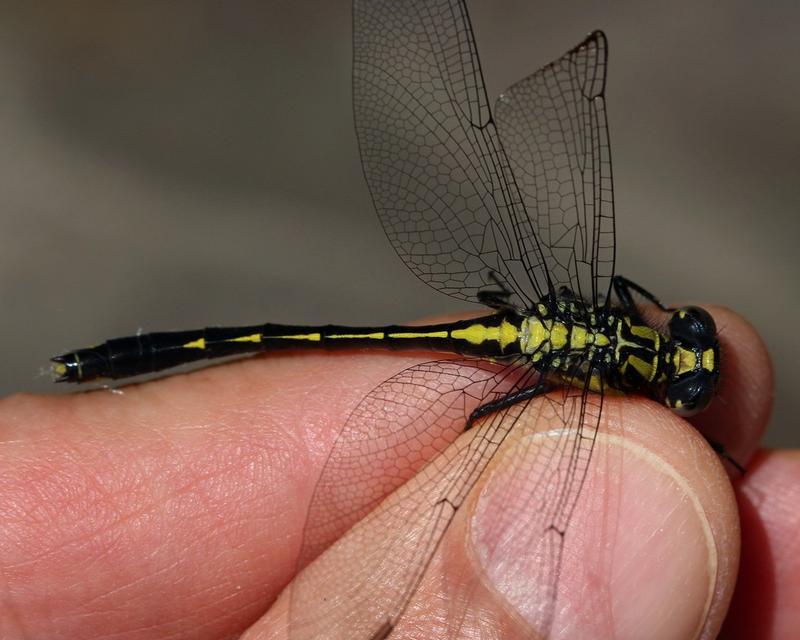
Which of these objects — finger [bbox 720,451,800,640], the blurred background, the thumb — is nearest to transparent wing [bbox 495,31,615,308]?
the thumb

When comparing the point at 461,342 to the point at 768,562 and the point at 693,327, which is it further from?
the point at 768,562

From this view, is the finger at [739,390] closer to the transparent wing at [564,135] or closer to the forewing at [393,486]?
the transparent wing at [564,135]

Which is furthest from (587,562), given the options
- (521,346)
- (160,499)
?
(160,499)

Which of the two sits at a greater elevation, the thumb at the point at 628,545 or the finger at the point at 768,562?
the thumb at the point at 628,545

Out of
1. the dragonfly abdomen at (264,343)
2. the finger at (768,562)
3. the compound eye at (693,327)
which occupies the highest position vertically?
the dragonfly abdomen at (264,343)

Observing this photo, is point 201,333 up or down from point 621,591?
up

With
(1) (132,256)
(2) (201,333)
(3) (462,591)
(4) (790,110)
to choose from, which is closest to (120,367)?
(2) (201,333)

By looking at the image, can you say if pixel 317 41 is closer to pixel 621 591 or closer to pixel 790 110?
pixel 790 110

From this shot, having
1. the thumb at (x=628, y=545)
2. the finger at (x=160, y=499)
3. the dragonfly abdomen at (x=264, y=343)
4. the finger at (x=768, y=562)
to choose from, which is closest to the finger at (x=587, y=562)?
the thumb at (x=628, y=545)
